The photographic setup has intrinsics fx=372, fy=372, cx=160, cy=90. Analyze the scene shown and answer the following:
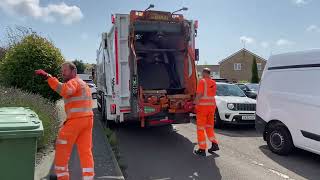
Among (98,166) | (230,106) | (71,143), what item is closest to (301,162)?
(230,106)

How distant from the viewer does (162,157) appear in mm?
7285

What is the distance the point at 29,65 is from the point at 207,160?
19.3 ft

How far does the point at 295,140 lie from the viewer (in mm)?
7059

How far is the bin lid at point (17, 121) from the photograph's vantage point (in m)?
3.66

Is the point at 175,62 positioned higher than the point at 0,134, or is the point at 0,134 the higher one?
the point at 175,62

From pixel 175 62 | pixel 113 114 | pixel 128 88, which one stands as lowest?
pixel 113 114

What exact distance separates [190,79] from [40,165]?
14.0ft

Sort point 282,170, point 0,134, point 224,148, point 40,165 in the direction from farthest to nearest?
1. point 224,148
2. point 282,170
3. point 40,165
4. point 0,134

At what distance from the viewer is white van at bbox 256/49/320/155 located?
6.66m

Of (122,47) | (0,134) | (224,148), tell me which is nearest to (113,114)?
(122,47)

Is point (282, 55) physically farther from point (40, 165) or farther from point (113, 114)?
point (40, 165)

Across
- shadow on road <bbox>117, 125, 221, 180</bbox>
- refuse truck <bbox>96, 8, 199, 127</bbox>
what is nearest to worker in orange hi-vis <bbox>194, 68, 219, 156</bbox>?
shadow on road <bbox>117, 125, 221, 180</bbox>

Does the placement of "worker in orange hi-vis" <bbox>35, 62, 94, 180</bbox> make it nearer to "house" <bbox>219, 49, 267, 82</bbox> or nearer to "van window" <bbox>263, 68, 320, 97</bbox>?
"van window" <bbox>263, 68, 320, 97</bbox>

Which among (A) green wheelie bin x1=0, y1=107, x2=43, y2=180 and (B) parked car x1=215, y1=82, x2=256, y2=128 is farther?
(B) parked car x1=215, y1=82, x2=256, y2=128
